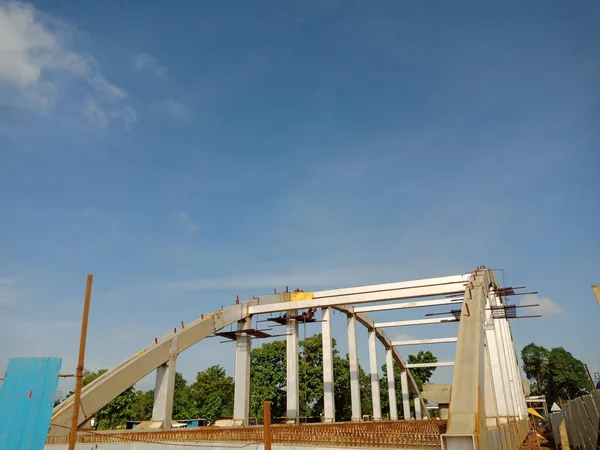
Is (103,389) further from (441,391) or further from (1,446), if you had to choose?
(441,391)

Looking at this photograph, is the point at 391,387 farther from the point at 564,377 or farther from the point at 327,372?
the point at 564,377

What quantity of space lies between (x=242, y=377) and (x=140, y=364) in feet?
25.8

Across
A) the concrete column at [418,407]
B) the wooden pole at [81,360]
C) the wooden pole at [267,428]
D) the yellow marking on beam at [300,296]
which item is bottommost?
the concrete column at [418,407]

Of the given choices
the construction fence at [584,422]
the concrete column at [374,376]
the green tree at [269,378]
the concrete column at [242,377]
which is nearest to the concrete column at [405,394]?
the concrete column at [374,376]

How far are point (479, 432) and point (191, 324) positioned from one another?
2134 centimetres

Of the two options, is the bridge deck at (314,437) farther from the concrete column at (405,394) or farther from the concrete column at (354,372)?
the concrete column at (405,394)

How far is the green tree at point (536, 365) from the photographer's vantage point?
264ft

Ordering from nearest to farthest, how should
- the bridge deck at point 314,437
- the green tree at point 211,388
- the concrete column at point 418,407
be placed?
1. the bridge deck at point 314,437
2. the concrete column at point 418,407
3. the green tree at point 211,388

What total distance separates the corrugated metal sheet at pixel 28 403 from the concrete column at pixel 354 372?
23.9 meters

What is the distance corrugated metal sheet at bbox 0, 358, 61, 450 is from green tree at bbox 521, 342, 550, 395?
9087 cm

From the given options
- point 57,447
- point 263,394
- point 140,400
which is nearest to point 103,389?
point 57,447

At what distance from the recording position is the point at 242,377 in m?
28.8

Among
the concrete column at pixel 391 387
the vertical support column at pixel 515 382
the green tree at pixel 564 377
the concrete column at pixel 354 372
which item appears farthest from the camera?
the green tree at pixel 564 377

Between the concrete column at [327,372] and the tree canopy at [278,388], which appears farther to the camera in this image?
the tree canopy at [278,388]
